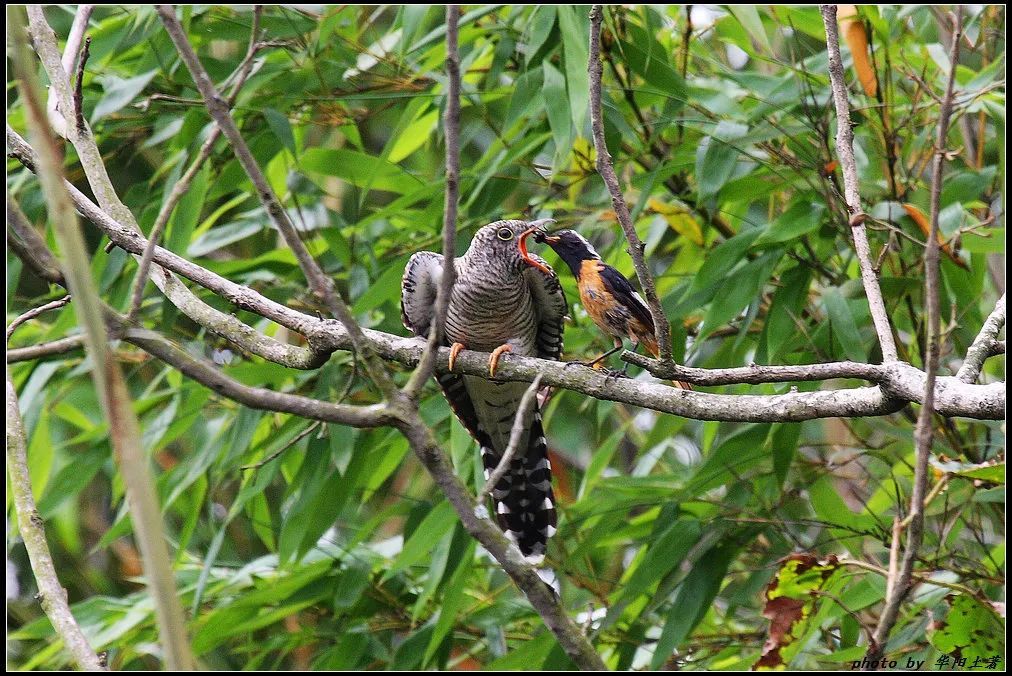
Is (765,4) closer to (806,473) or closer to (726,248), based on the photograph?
(726,248)

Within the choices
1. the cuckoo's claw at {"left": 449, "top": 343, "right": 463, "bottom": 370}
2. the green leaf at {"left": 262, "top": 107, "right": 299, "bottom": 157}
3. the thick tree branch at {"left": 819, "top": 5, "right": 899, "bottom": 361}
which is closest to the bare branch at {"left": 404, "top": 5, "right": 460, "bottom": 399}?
the thick tree branch at {"left": 819, "top": 5, "right": 899, "bottom": 361}

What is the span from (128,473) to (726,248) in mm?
2360

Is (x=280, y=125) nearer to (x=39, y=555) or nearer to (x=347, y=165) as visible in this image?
(x=347, y=165)

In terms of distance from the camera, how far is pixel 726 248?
302 centimetres

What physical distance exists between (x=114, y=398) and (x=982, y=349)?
158 centimetres

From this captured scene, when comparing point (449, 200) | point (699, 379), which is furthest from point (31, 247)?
point (699, 379)

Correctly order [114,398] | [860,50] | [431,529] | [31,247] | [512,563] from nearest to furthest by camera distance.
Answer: [114,398]
[31,247]
[512,563]
[860,50]
[431,529]

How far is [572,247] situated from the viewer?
2.75 m

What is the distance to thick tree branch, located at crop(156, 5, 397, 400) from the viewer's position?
127 cm

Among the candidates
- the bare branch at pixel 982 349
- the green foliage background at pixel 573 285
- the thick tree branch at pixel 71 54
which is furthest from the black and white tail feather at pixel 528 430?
the bare branch at pixel 982 349

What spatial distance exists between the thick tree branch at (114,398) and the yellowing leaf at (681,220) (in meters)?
2.63

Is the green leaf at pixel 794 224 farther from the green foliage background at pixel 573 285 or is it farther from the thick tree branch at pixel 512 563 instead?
the thick tree branch at pixel 512 563

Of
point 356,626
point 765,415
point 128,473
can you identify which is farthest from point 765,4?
point 128,473

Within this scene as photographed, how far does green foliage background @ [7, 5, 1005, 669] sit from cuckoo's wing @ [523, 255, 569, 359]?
0.34 metres
